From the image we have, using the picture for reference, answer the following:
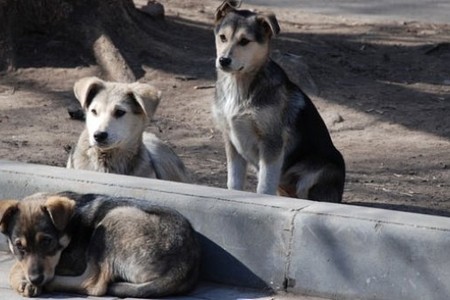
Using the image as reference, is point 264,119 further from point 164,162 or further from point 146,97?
point 146,97

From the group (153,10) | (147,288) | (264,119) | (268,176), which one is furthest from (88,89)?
(153,10)

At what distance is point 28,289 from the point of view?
21.2 ft

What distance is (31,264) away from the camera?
21.1 ft

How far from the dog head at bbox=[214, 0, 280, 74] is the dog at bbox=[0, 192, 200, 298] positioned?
1652mm

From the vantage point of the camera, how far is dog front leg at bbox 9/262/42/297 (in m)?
6.47

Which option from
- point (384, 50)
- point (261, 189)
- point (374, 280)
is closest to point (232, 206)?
point (374, 280)

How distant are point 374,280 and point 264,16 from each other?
234 centimetres

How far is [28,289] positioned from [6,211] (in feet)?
1.43

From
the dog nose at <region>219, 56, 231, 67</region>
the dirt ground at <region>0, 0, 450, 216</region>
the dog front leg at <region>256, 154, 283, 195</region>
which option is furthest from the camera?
the dirt ground at <region>0, 0, 450, 216</region>

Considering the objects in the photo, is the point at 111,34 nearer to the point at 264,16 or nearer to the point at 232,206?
the point at 264,16

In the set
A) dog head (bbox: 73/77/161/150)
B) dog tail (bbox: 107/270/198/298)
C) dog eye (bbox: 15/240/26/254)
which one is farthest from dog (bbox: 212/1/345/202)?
dog eye (bbox: 15/240/26/254)

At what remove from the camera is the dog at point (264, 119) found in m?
8.09

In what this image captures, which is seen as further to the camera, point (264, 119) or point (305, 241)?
point (264, 119)

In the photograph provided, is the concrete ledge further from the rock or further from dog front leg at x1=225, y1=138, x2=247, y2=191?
the rock
